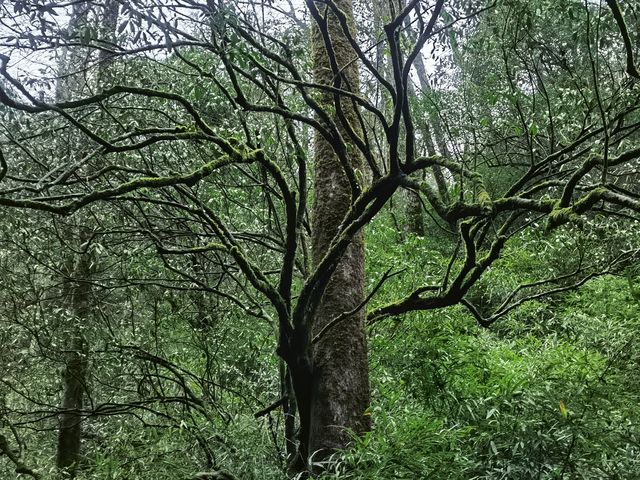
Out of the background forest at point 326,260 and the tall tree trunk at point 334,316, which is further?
the tall tree trunk at point 334,316

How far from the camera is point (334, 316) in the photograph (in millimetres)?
3594

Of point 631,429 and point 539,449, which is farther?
point 631,429

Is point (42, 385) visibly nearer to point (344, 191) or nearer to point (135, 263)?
point (135, 263)

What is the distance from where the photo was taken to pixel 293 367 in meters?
3.34

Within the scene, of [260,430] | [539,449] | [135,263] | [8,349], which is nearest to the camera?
[539,449]

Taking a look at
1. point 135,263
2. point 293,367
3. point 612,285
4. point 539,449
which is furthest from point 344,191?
point 612,285

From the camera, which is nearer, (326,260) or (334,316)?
(326,260)

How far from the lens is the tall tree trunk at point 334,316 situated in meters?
3.34

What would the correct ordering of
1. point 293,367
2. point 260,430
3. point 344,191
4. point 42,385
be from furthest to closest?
point 42,385 → point 344,191 → point 260,430 → point 293,367

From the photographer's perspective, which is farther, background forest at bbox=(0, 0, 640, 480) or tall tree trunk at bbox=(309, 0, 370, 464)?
tall tree trunk at bbox=(309, 0, 370, 464)

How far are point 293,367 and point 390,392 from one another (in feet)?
5.09

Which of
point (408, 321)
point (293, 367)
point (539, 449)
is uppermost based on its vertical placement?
point (408, 321)

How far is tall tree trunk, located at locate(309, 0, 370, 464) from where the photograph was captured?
334cm

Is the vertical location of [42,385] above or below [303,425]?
above
